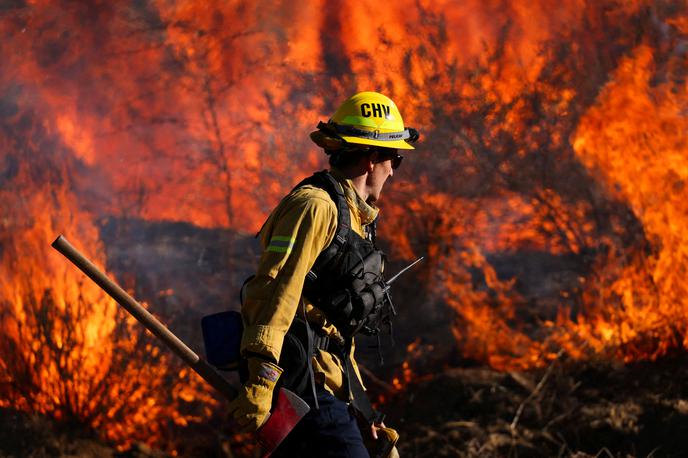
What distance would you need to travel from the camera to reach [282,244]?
9.75 feet

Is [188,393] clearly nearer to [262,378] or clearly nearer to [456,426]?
[456,426]

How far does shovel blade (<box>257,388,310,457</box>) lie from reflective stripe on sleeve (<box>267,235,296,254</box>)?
47 centimetres

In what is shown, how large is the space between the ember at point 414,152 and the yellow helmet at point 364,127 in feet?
13.7

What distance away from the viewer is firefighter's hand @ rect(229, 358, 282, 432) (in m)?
2.89

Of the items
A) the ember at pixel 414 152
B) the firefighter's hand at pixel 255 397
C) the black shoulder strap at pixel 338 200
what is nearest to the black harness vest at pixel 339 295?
the black shoulder strap at pixel 338 200

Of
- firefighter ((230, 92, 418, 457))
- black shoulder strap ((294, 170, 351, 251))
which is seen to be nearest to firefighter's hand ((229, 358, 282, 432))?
firefighter ((230, 92, 418, 457))

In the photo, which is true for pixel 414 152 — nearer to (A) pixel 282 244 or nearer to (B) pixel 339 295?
(B) pixel 339 295

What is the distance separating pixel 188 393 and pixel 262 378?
4.37m

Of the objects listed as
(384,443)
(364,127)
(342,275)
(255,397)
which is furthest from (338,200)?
(384,443)

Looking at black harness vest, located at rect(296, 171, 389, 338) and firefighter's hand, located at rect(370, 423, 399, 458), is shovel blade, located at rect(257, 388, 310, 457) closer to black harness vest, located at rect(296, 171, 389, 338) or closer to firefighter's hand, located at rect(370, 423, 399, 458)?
black harness vest, located at rect(296, 171, 389, 338)

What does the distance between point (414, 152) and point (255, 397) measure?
5214mm

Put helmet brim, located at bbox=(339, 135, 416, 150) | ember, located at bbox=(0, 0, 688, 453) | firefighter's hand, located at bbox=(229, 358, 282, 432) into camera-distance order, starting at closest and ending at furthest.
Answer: firefighter's hand, located at bbox=(229, 358, 282, 432) → helmet brim, located at bbox=(339, 135, 416, 150) → ember, located at bbox=(0, 0, 688, 453)

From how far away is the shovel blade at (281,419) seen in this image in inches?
115

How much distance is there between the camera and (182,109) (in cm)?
795
